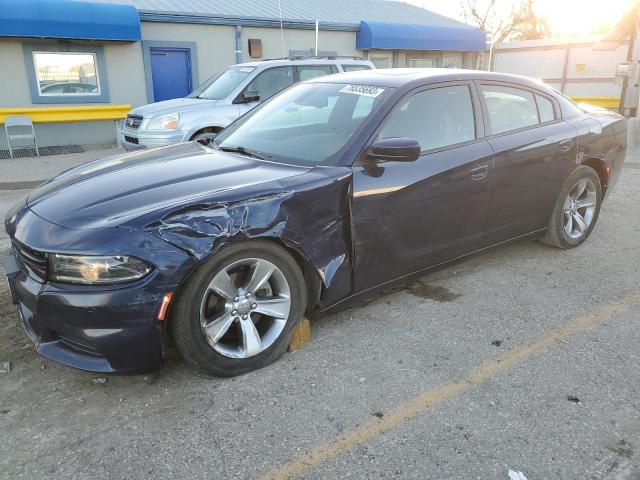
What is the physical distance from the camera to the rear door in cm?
410

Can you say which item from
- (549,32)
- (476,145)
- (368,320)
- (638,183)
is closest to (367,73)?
(476,145)

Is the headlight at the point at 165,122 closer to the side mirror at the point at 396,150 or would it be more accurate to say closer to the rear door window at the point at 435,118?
the rear door window at the point at 435,118

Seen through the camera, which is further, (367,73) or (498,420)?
(367,73)

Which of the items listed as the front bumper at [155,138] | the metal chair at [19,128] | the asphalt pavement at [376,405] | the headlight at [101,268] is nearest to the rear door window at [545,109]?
the asphalt pavement at [376,405]

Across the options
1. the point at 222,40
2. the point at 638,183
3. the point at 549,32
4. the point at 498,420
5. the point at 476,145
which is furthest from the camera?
the point at 549,32

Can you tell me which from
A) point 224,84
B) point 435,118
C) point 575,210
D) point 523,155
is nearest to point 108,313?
point 435,118

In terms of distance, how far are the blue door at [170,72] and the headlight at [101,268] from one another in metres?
12.1

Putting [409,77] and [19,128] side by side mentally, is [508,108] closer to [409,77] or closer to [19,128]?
[409,77]

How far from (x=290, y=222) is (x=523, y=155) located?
2209 millimetres

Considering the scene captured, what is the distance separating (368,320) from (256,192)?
131 centimetres

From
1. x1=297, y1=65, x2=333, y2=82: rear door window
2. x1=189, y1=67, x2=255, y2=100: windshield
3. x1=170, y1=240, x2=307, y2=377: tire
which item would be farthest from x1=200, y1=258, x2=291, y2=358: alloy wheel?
x1=297, y1=65, x2=333, y2=82: rear door window

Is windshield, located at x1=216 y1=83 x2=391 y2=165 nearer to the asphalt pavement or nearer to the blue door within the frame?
the asphalt pavement

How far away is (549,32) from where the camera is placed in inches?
1446

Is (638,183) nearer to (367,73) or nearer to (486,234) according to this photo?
(486,234)
